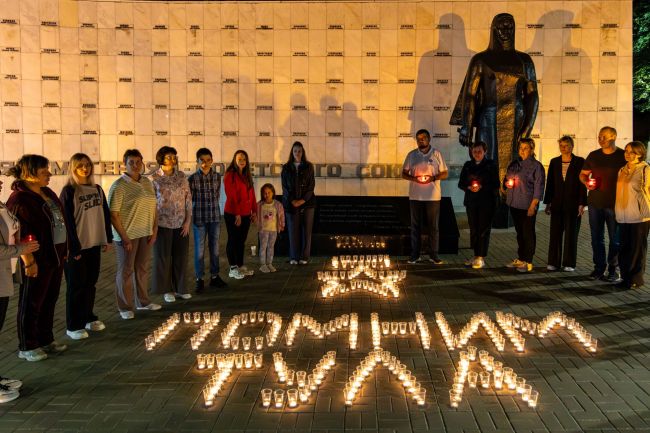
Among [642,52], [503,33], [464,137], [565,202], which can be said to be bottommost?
[565,202]

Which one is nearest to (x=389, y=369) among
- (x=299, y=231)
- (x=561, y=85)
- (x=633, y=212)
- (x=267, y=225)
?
(x=633, y=212)

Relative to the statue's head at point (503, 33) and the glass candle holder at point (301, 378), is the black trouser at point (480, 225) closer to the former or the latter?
the statue's head at point (503, 33)

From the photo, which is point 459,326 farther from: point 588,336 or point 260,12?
point 260,12

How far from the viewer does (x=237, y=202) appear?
10750 mm

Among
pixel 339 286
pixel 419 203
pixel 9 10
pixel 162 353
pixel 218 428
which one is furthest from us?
pixel 9 10

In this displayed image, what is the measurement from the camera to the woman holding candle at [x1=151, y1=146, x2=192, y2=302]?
899cm

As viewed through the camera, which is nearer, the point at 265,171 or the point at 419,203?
the point at 419,203

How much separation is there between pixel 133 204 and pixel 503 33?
33.9 ft

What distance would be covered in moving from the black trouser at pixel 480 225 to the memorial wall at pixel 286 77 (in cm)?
735

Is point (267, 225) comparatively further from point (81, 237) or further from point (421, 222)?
point (81, 237)

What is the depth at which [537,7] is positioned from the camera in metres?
18.7

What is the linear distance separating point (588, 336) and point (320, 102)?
1286 centimetres

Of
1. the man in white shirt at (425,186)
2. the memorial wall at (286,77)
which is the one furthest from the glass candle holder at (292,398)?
the memorial wall at (286,77)

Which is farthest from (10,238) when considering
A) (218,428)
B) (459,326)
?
(459,326)
